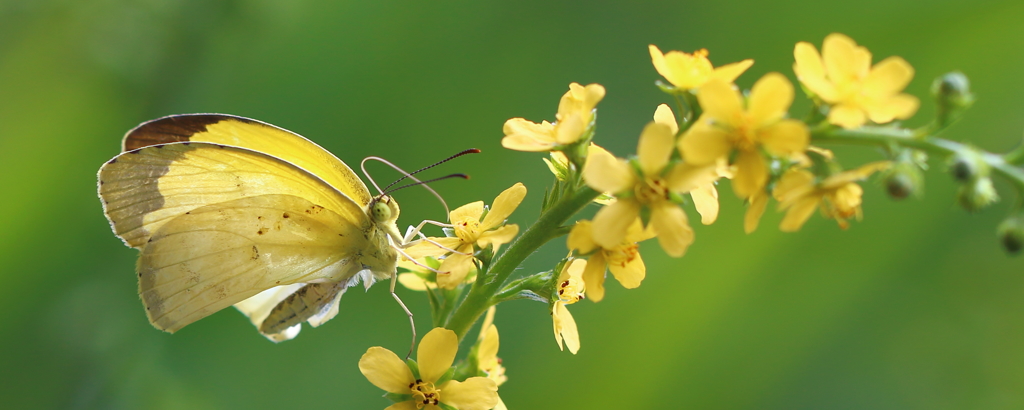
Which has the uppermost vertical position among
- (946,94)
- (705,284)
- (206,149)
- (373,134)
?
(946,94)

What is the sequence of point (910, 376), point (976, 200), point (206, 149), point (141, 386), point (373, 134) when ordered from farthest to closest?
point (373, 134) < point (910, 376) < point (141, 386) < point (206, 149) < point (976, 200)

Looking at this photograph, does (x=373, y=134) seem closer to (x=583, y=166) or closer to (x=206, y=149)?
(x=206, y=149)

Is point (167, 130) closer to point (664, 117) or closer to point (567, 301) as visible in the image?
point (567, 301)

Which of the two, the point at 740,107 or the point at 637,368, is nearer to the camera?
the point at 740,107

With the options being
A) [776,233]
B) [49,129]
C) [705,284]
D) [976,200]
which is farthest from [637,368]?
[49,129]

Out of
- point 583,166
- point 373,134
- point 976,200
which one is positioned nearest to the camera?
point 976,200

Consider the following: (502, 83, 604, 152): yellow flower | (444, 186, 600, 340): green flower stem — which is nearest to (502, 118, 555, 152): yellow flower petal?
(502, 83, 604, 152): yellow flower

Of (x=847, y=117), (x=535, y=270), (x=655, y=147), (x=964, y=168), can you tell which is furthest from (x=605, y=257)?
(x=535, y=270)
